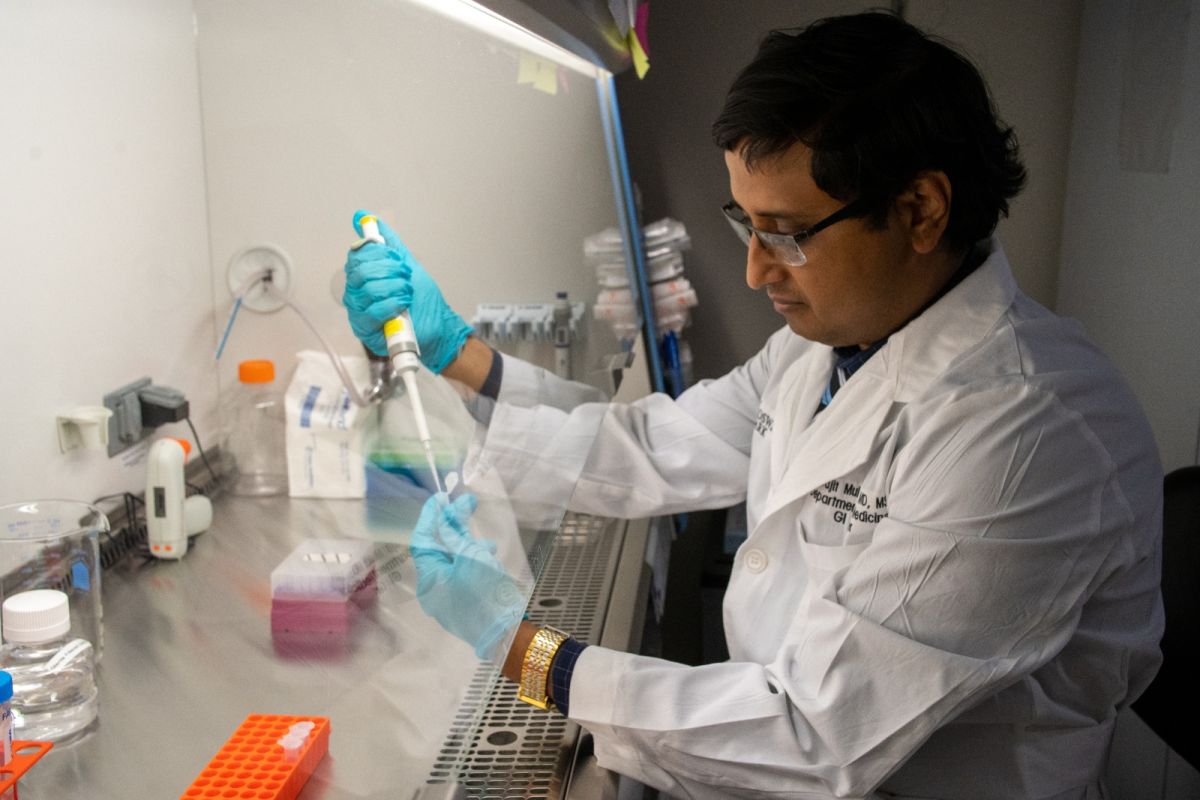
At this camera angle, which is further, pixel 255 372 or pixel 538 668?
pixel 255 372

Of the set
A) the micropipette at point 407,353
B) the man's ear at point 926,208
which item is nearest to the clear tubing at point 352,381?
the micropipette at point 407,353

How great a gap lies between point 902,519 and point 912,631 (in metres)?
0.12

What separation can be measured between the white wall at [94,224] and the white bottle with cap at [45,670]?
39 centimetres

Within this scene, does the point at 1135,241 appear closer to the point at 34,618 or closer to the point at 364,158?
the point at 364,158

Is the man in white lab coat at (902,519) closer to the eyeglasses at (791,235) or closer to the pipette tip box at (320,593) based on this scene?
the eyeglasses at (791,235)

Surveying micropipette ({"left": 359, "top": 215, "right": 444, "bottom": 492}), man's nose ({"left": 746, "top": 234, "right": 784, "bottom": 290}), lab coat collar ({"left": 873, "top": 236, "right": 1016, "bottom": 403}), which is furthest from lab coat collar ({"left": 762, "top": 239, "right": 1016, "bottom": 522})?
micropipette ({"left": 359, "top": 215, "right": 444, "bottom": 492})

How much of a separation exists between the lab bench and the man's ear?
0.61 metres

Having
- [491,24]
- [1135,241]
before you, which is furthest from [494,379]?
[1135,241]

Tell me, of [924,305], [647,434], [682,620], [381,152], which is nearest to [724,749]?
[924,305]

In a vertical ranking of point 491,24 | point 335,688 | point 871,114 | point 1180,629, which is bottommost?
point 1180,629

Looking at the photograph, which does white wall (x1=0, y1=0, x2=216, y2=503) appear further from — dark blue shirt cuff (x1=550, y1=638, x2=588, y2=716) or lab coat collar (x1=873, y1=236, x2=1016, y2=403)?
lab coat collar (x1=873, y1=236, x2=1016, y2=403)

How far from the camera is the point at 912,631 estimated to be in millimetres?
1091

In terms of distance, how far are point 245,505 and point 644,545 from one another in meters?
0.69

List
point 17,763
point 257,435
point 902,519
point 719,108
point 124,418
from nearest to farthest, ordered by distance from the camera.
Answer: point 17,763 < point 902,519 < point 124,418 < point 257,435 < point 719,108
